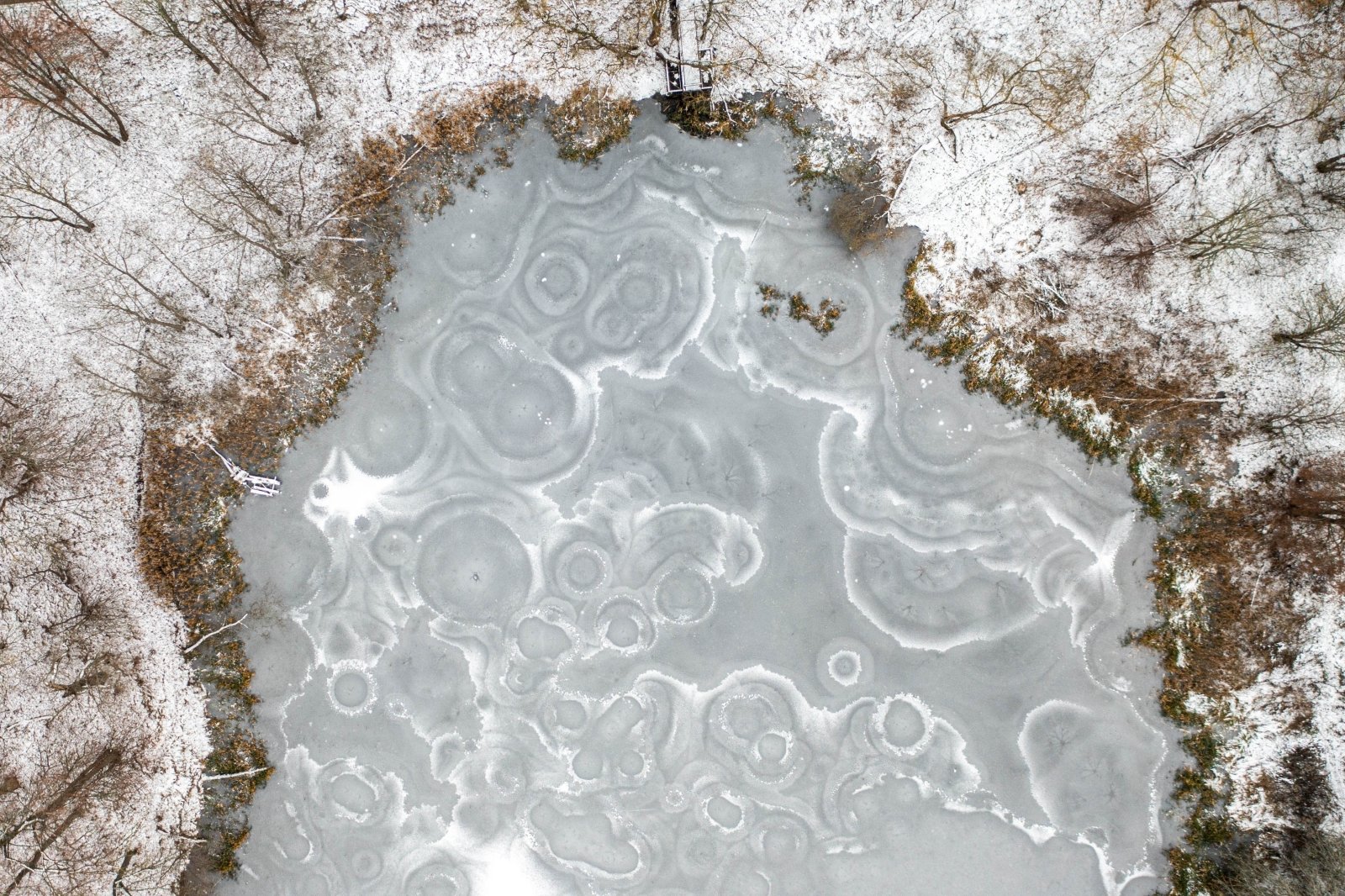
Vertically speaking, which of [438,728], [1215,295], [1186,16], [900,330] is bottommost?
[438,728]

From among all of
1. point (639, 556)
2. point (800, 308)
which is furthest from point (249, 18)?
point (639, 556)

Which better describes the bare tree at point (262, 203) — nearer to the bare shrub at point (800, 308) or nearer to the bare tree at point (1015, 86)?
the bare shrub at point (800, 308)

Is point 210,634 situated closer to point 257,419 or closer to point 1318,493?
point 257,419

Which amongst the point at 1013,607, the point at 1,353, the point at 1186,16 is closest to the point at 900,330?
the point at 1013,607

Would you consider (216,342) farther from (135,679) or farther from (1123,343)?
(1123,343)

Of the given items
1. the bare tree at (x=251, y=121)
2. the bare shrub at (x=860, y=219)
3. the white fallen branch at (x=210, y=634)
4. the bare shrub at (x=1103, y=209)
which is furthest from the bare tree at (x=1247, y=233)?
the white fallen branch at (x=210, y=634)

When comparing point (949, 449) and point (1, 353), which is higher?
point (949, 449)

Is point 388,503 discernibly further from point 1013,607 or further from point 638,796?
point 1013,607
